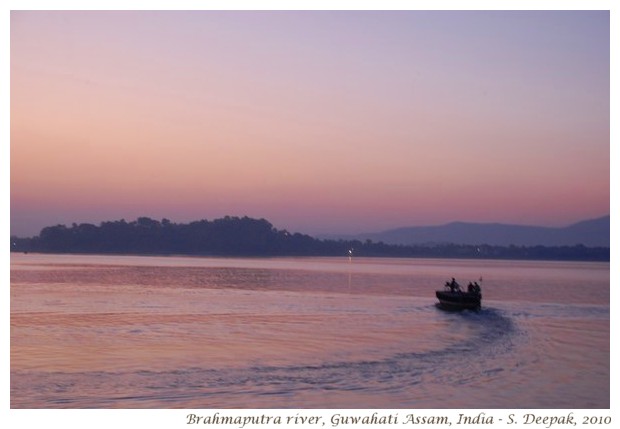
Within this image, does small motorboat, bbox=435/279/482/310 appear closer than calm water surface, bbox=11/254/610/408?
No

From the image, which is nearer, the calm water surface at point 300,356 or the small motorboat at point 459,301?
the calm water surface at point 300,356

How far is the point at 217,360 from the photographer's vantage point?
2030cm

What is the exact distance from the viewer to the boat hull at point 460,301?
3883 centimetres

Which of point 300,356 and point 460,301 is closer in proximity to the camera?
point 300,356

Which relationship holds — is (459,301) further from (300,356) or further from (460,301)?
(300,356)

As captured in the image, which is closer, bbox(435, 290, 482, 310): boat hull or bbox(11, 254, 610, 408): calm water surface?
bbox(11, 254, 610, 408): calm water surface

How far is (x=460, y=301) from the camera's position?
39.0 metres

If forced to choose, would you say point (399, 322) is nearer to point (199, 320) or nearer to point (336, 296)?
point (199, 320)

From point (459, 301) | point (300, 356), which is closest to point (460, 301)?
point (459, 301)

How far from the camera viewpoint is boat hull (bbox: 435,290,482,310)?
38.8 metres

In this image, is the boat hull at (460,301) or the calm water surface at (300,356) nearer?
the calm water surface at (300,356)
